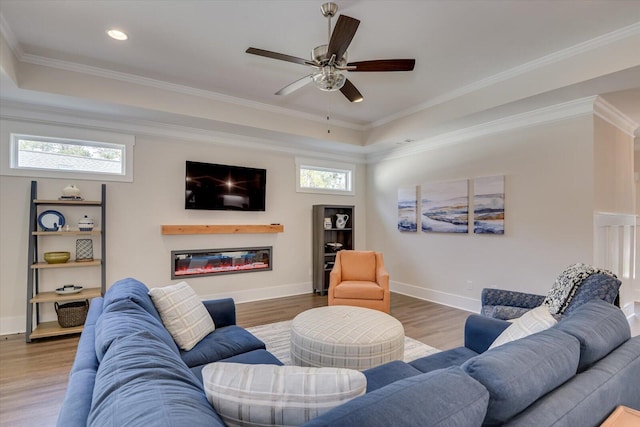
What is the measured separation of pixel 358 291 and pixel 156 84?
349cm

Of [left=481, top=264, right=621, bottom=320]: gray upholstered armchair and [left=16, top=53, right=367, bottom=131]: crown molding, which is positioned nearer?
[left=481, top=264, right=621, bottom=320]: gray upholstered armchair

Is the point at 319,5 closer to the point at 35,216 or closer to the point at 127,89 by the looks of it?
the point at 127,89

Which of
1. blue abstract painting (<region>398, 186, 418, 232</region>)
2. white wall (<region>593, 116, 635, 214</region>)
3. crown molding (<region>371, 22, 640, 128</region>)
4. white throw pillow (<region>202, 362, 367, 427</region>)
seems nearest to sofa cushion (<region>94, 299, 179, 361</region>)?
white throw pillow (<region>202, 362, 367, 427</region>)

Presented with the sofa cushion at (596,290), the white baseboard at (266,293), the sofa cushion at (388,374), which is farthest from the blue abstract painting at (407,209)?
the sofa cushion at (388,374)

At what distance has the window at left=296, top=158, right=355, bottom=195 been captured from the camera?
18.8 feet

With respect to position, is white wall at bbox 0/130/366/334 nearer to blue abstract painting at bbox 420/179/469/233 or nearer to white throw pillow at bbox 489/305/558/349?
blue abstract painting at bbox 420/179/469/233

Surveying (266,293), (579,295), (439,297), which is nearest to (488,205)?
(439,297)

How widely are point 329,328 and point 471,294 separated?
297cm

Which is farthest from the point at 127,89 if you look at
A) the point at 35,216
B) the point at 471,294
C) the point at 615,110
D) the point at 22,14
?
the point at 615,110

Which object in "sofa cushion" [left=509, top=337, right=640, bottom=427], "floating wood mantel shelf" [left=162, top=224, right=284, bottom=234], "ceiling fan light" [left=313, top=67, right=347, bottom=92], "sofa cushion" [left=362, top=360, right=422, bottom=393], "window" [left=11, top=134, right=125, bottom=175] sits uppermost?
"ceiling fan light" [left=313, top=67, right=347, bottom=92]

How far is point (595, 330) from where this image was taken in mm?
1285

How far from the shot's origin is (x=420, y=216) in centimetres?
532

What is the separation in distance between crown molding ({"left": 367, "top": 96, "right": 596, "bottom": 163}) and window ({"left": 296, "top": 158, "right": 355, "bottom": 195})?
0.83m

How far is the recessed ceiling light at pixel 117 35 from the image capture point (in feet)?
9.22
